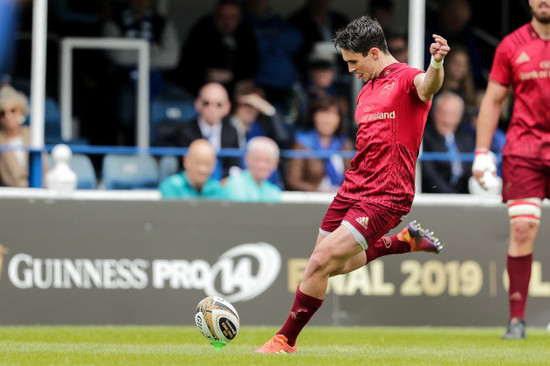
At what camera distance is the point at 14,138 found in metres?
12.7

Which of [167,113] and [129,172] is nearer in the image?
[129,172]

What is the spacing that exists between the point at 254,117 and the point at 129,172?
6.17 feet

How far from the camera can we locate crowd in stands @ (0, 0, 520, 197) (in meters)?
12.6

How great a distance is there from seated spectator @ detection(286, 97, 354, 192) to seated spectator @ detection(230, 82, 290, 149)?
0.46m

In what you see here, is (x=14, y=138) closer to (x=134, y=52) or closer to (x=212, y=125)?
(x=212, y=125)

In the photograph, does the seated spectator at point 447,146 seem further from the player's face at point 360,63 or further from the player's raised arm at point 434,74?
the player's raised arm at point 434,74

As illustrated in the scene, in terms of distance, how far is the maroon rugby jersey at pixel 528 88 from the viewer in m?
9.84

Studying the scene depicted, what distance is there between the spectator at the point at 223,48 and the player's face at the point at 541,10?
5637 mm

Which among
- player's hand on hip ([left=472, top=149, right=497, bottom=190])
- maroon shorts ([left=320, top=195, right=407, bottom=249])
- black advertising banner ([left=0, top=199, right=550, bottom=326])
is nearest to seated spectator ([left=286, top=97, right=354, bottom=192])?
black advertising banner ([left=0, top=199, right=550, bottom=326])

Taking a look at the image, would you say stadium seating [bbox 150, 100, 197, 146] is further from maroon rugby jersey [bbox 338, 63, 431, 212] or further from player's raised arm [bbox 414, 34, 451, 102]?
player's raised arm [bbox 414, 34, 451, 102]

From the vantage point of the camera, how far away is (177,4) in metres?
16.4

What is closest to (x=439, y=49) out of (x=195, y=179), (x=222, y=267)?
(x=222, y=267)

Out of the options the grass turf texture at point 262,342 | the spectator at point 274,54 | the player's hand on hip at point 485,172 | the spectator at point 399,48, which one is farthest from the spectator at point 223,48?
the player's hand on hip at point 485,172

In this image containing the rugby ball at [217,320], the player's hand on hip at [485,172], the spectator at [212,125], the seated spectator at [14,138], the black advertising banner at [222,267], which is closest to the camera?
the rugby ball at [217,320]
